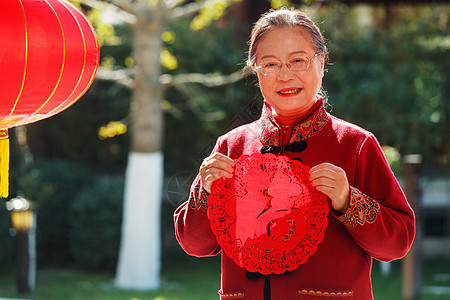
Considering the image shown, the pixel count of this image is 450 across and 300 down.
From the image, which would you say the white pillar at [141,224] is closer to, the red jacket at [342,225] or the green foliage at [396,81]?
the green foliage at [396,81]

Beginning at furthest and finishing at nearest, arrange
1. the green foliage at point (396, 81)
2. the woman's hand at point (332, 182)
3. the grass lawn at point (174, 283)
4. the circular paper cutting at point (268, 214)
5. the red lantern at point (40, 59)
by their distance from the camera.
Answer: the green foliage at point (396, 81)
the grass lawn at point (174, 283)
the red lantern at point (40, 59)
the circular paper cutting at point (268, 214)
the woman's hand at point (332, 182)

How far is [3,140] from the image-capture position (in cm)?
223

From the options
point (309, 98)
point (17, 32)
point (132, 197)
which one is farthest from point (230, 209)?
point (132, 197)

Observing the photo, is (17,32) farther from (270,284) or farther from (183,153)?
(183,153)

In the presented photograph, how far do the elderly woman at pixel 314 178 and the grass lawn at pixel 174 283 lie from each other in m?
4.75

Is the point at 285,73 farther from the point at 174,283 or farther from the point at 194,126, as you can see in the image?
the point at 194,126

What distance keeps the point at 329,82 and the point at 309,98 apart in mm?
6524

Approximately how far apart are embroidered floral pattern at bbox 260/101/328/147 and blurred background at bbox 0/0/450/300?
5187 mm

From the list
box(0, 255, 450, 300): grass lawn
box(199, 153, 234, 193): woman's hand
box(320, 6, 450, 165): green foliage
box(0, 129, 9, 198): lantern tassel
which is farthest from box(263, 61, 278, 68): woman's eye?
box(320, 6, 450, 165): green foliage

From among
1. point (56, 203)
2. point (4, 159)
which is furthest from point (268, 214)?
point (56, 203)

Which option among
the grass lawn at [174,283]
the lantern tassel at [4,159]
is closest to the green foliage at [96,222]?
the grass lawn at [174,283]

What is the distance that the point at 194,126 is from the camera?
8156 millimetres

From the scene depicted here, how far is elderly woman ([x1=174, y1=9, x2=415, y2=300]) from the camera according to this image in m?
1.44

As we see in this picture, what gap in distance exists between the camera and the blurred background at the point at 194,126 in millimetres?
7230
